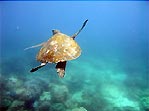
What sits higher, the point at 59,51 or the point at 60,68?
the point at 59,51

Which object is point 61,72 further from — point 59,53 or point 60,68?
point 59,53

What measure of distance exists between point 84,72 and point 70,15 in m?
21.1

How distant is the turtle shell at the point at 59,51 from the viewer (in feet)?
6.77

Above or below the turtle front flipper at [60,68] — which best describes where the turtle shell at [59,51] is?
above

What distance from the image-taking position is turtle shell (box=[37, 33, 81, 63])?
2.06 meters

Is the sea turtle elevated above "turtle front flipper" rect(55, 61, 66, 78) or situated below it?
above

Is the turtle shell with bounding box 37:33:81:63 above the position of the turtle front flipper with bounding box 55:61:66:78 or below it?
above

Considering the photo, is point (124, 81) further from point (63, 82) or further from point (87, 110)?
point (87, 110)

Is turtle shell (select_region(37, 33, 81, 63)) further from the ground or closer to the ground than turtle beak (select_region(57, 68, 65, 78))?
further from the ground

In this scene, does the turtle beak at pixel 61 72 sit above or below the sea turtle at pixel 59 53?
below

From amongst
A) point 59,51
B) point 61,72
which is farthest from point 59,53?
point 61,72

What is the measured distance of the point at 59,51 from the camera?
2.10 meters

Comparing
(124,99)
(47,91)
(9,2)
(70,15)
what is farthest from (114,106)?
(70,15)

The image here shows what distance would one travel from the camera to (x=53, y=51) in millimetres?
2098
